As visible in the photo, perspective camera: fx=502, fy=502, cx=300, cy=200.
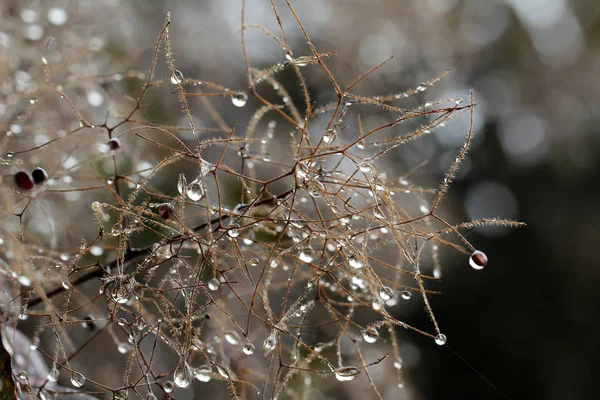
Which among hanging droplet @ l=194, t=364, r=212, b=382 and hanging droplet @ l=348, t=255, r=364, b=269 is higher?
hanging droplet @ l=348, t=255, r=364, b=269

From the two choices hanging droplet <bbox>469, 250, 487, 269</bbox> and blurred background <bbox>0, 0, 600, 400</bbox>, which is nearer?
hanging droplet <bbox>469, 250, 487, 269</bbox>

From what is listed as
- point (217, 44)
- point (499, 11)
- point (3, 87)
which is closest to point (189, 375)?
Result: point (3, 87)

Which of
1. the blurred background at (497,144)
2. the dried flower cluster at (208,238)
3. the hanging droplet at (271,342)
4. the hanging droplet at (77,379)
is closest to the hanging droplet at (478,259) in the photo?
the dried flower cluster at (208,238)

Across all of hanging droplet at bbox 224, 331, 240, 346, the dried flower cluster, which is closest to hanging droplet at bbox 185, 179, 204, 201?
the dried flower cluster

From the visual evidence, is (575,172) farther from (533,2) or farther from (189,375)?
(189,375)

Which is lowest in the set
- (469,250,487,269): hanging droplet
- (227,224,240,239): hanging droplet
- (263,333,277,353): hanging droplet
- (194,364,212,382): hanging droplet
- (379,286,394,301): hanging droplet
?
(194,364,212,382): hanging droplet

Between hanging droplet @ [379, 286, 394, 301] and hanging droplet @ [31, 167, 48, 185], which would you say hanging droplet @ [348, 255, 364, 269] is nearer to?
hanging droplet @ [379, 286, 394, 301]

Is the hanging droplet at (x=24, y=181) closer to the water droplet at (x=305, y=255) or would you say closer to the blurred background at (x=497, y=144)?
the water droplet at (x=305, y=255)
